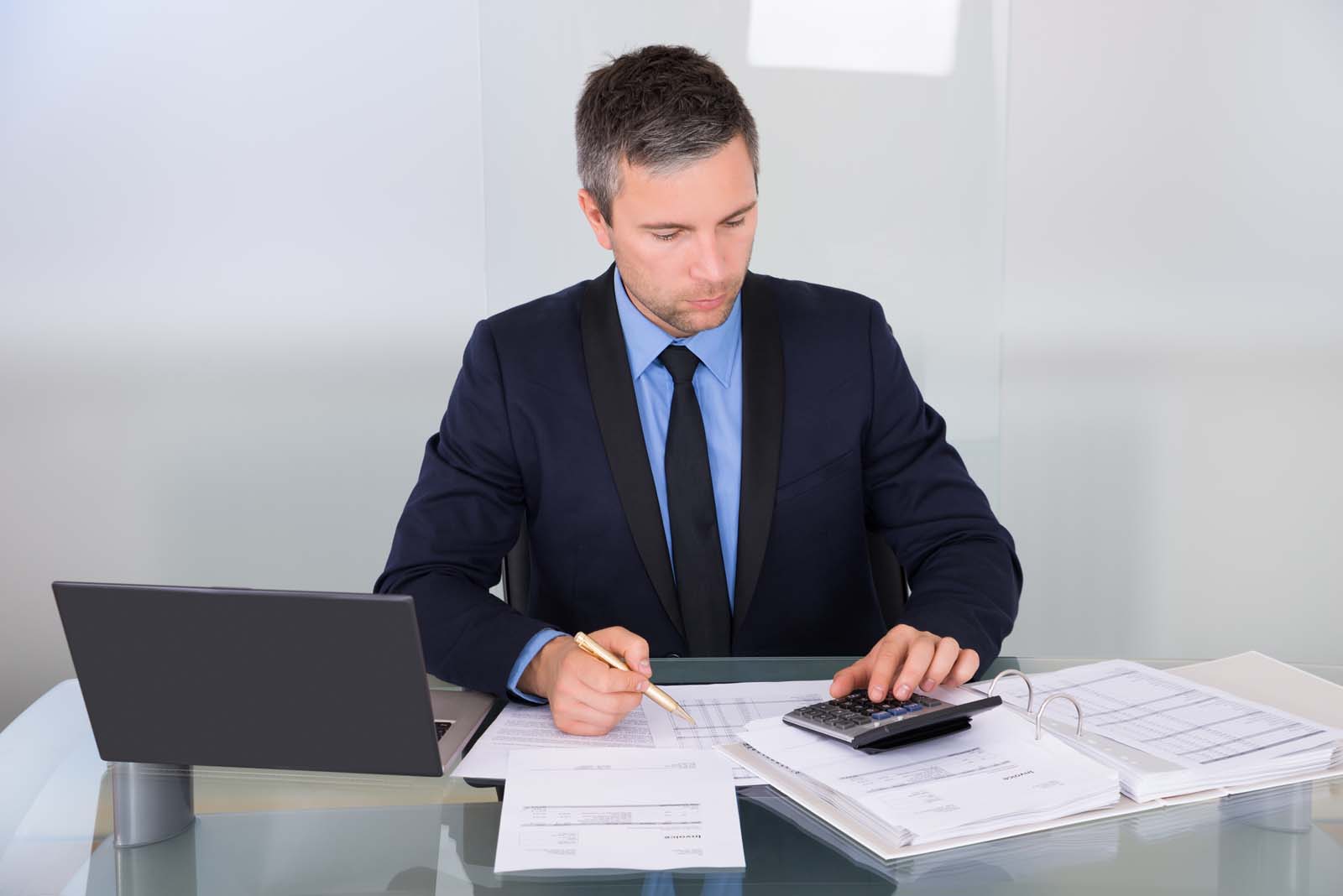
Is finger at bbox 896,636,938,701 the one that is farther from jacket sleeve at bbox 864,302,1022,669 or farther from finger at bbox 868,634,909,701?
jacket sleeve at bbox 864,302,1022,669

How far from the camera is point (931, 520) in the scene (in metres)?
2.11

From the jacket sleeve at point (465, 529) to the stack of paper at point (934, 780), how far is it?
450 mm

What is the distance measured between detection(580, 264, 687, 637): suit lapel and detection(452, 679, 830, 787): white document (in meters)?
0.39

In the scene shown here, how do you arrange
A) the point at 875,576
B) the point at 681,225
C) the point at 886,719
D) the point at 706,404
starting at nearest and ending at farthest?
the point at 886,719
the point at 681,225
the point at 706,404
the point at 875,576

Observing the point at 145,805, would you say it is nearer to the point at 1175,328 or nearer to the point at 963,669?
the point at 963,669

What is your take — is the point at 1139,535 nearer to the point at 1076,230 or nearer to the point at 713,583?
the point at 1076,230

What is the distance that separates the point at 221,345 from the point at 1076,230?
2541 millimetres

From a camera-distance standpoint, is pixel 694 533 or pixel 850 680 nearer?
pixel 850 680

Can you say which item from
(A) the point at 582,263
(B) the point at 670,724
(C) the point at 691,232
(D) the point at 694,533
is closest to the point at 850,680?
(B) the point at 670,724

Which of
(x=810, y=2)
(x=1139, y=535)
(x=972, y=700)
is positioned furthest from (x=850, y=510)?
(x=1139, y=535)

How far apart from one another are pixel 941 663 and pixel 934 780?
246 millimetres

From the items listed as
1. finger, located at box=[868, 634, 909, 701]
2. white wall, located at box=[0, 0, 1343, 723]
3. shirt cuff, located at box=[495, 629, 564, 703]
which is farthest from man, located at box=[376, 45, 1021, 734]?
white wall, located at box=[0, 0, 1343, 723]

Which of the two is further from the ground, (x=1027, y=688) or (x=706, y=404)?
(x=706, y=404)

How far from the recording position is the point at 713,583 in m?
2.08
